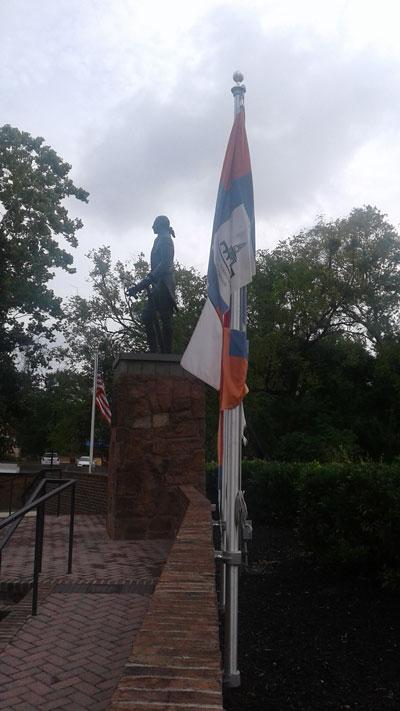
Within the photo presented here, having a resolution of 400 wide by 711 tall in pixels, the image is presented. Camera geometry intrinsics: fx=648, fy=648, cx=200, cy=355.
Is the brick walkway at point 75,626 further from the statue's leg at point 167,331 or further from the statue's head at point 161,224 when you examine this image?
the statue's head at point 161,224

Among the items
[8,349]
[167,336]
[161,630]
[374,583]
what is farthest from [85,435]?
[161,630]

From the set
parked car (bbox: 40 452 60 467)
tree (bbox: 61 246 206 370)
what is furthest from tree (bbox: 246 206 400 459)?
parked car (bbox: 40 452 60 467)

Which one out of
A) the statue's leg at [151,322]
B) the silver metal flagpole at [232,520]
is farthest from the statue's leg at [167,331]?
the silver metal flagpole at [232,520]

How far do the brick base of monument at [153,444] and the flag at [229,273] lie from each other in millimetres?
4365

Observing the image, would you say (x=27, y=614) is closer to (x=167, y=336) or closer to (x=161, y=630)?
(x=161, y=630)

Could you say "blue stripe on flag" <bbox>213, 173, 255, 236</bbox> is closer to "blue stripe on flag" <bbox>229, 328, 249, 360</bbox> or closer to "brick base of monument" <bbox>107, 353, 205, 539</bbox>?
"blue stripe on flag" <bbox>229, 328, 249, 360</bbox>

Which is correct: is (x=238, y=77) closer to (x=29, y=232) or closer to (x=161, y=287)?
(x=161, y=287)

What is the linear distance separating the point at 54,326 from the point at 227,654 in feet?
63.6

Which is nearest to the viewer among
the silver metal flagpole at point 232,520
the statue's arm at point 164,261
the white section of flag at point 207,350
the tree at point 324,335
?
the silver metal flagpole at point 232,520

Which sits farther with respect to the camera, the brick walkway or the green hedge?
the green hedge

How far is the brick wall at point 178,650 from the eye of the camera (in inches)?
65.9

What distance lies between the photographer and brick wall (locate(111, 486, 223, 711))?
65.9 inches

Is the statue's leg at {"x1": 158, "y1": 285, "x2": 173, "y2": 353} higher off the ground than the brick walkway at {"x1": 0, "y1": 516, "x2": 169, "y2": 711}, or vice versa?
the statue's leg at {"x1": 158, "y1": 285, "x2": 173, "y2": 353}

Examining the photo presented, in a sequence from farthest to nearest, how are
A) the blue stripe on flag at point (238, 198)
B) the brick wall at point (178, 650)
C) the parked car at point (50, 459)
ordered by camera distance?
the parked car at point (50, 459), the blue stripe on flag at point (238, 198), the brick wall at point (178, 650)
